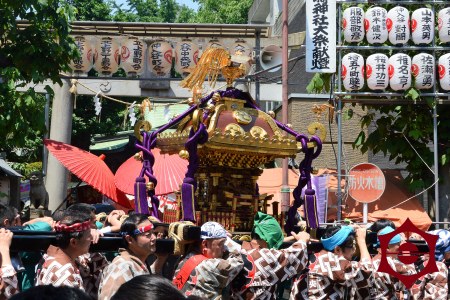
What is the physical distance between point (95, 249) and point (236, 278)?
109 centimetres

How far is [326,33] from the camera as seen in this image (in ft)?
46.3

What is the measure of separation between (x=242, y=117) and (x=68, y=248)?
394 centimetres

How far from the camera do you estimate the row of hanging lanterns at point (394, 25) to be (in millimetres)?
13711

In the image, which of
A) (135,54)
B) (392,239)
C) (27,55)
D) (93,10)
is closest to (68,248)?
(392,239)

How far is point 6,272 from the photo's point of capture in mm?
4734

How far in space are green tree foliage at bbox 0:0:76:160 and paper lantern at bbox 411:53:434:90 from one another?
6091 mm

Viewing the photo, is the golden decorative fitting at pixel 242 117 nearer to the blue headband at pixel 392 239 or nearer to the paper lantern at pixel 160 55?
the blue headband at pixel 392 239

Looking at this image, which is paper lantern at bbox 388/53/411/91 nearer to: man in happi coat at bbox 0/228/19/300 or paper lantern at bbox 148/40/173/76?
paper lantern at bbox 148/40/173/76

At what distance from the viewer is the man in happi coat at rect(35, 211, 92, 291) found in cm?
504

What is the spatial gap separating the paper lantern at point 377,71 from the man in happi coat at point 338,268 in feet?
24.7

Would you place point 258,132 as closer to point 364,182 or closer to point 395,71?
point 364,182

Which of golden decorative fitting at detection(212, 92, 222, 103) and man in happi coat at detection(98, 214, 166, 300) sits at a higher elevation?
golden decorative fitting at detection(212, 92, 222, 103)

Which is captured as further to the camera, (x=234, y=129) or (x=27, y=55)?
(x=27, y=55)

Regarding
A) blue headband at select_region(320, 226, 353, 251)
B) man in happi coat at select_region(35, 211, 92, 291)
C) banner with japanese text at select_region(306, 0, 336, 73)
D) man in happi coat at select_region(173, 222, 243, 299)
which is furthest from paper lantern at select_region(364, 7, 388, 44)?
man in happi coat at select_region(35, 211, 92, 291)
